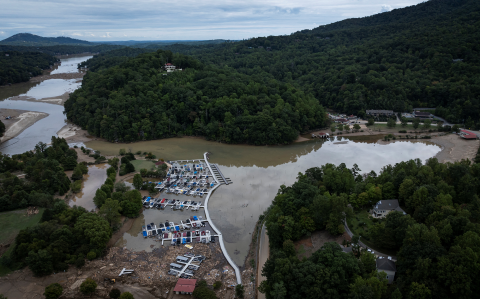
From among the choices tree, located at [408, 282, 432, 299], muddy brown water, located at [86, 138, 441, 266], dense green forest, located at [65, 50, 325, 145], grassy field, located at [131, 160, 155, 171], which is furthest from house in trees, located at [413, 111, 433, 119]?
grassy field, located at [131, 160, 155, 171]

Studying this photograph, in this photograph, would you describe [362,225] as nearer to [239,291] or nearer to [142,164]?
[239,291]

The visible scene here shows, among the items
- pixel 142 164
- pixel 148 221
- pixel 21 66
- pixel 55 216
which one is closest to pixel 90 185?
pixel 142 164

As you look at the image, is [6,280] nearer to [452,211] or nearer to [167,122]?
[452,211]

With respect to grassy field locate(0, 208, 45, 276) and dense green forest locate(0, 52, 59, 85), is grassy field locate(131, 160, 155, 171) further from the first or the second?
dense green forest locate(0, 52, 59, 85)

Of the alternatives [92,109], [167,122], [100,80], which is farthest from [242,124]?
[100,80]

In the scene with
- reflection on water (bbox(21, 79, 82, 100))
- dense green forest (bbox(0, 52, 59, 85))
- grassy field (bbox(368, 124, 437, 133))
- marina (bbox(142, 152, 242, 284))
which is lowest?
marina (bbox(142, 152, 242, 284))

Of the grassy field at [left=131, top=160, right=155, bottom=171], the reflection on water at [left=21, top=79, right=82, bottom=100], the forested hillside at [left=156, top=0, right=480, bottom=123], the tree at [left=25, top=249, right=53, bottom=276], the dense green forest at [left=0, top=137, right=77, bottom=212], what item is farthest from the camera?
the reflection on water at [left=21, top=79, right=82, bottom=100]

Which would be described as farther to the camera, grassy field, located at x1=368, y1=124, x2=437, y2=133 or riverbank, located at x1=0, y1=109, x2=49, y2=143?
riverbank, located at x1=0, y1=109, x2=49, y2=143

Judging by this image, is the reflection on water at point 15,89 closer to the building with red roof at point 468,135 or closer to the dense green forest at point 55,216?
the dense green forest at point 55,216
